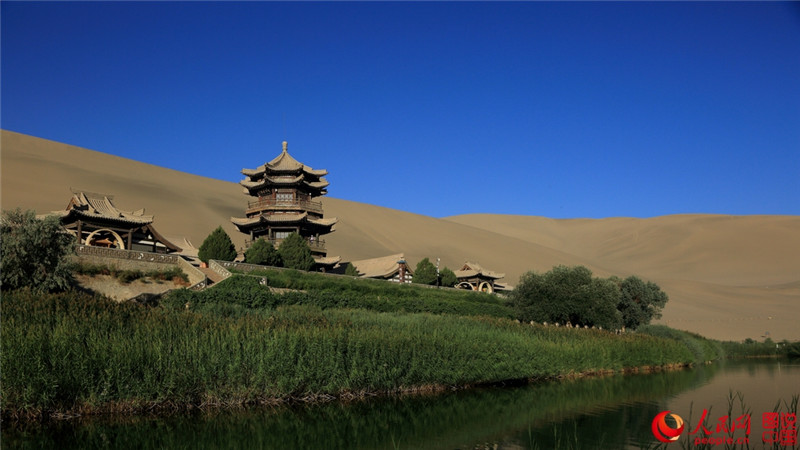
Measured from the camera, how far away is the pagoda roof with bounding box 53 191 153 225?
37656 millimetres

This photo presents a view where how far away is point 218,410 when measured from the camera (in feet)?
56.6

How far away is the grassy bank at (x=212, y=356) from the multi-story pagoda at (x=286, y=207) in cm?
2574

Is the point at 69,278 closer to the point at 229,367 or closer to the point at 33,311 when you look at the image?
the point at 33,311

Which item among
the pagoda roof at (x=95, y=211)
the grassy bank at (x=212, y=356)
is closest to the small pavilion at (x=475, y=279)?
the pagoda roof at (x=95, y=211)

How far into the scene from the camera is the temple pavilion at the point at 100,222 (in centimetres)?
3778

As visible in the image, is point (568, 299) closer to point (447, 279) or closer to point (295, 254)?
point (295, 254)

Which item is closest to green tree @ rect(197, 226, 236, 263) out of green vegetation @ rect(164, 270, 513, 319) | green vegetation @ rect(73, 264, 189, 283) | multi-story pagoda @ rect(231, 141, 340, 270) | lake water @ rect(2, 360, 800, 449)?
green vegetation @ rect(164, 270, 513, 319)

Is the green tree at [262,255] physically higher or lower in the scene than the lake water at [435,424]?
higher

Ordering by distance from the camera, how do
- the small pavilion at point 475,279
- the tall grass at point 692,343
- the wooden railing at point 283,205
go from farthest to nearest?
the small pavilion at point 475,279 → the wooden railing at point 283,205 → the tall grass at point 692,343

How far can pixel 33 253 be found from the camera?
27.0m

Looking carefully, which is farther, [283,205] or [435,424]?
[283,205]

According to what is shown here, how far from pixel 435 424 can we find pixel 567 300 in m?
25.5

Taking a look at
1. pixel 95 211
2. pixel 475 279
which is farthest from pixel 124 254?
pixel 475 279

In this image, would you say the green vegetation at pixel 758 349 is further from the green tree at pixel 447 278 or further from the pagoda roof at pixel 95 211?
the pagoda roof at pixel 95 211
